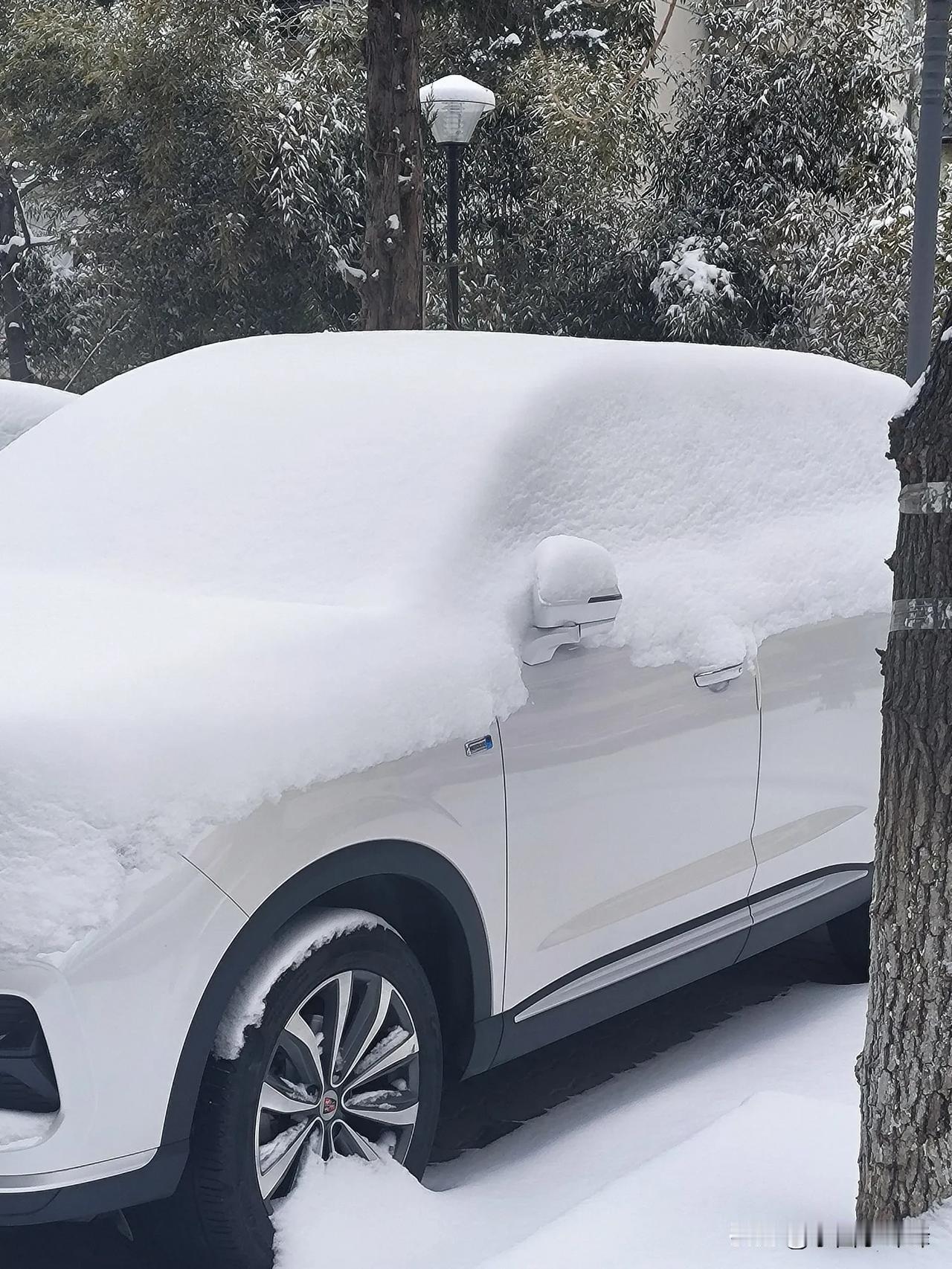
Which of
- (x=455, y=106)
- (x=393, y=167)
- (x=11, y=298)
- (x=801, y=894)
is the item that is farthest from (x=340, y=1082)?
(x=11, y=298)

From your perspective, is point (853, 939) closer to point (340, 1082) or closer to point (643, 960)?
point (643, 960)

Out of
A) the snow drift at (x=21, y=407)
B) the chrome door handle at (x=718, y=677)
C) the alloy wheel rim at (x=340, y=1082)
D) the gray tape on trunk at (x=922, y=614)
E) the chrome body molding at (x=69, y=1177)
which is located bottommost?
the alloy wheel rim at (x=340, y=1082)

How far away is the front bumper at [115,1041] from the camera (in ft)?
8.21

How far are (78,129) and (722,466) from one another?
18581 mm

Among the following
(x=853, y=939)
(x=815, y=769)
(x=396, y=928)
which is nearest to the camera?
(x=396, y=928)

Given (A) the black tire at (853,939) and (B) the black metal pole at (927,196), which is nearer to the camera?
(A) the black tire at (853,939)

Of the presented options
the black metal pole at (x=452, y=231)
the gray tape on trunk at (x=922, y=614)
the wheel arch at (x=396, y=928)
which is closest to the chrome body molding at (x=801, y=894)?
the wheel arch at (x=396, y=928)

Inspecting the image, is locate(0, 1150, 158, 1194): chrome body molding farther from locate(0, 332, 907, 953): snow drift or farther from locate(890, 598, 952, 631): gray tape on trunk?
locate(890, 598, 952, 631): gray tape on trunk

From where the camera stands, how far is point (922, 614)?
252 centimetres

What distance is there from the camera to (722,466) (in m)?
4.18

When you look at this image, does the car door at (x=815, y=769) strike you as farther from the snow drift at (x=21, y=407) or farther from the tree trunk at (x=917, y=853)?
the snow drift at (x=21, y=407)

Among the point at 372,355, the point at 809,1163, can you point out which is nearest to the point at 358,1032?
the point at 809,1163

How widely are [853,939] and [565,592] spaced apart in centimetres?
202

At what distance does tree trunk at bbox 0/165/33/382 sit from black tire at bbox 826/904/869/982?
77.0 feet
